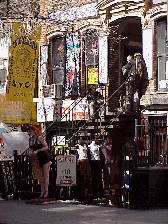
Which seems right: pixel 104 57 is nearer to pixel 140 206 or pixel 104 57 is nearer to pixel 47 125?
pixel 47 125

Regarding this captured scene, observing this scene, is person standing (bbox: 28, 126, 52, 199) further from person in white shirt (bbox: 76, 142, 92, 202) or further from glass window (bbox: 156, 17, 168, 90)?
glass window (bbox: 156, 17, 168, 90)

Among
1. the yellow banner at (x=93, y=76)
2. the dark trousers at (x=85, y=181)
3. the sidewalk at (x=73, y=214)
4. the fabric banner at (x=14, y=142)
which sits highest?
the yellow banner at (x=93, y=76)

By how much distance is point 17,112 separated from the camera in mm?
21609

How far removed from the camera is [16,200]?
1562 centimetres

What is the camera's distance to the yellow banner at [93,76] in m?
21.0

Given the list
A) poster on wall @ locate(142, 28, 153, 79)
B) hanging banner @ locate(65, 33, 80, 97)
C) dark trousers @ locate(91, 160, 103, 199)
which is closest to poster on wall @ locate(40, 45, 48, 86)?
hanging banner @ locate(65, 33, 80, 97)

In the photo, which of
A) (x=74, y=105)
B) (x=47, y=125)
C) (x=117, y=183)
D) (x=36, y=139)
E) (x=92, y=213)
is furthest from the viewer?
(x=47, y=125)

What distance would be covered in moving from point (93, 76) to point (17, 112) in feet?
10.8

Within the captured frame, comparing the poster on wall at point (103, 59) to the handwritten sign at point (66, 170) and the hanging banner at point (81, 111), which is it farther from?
the handwritten sign at point (66, 170)

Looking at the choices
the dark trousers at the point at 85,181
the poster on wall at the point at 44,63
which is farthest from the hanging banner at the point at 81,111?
the dark trousers at the point at 85,181

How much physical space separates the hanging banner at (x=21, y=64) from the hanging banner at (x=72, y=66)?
2518 millimetres

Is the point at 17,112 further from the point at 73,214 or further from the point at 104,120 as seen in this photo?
the point at 73,214

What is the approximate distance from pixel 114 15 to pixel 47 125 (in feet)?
17.1

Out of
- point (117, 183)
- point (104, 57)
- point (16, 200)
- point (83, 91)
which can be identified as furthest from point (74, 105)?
point (117, 183)
